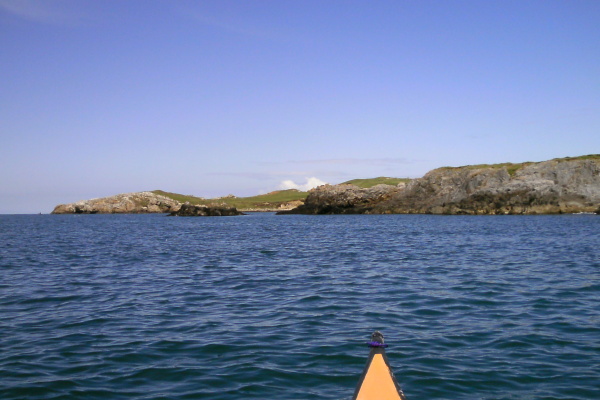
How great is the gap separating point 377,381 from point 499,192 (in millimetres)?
94749

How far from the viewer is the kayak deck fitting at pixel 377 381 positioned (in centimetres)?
651

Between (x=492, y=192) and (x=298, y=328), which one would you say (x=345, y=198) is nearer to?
(x=492, y=192)

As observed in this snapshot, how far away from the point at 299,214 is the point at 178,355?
12577 centimetres

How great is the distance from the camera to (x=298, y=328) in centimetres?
1382

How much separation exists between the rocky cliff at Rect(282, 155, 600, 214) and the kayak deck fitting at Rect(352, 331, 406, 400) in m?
91.9

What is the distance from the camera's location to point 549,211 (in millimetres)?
89438

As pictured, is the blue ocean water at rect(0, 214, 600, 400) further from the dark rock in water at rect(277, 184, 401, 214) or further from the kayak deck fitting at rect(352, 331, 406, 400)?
the dark rock in water at rect(277, 184, 401, 214)

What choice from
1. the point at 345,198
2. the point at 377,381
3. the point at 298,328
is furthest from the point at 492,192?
the point at 377,381

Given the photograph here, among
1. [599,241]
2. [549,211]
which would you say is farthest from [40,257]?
[549,211]

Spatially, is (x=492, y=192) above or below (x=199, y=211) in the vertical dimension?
above

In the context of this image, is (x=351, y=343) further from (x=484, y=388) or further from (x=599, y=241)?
(x=599, y=241)

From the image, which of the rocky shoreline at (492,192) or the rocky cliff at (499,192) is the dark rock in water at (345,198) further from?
the rocky cliff at (499,192)

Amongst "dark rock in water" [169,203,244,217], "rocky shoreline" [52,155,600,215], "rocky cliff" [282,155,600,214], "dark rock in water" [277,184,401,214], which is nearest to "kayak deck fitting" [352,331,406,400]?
"rocky shoreline" [52,155,600,215]

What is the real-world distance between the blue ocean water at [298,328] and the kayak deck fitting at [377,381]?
266 cm
